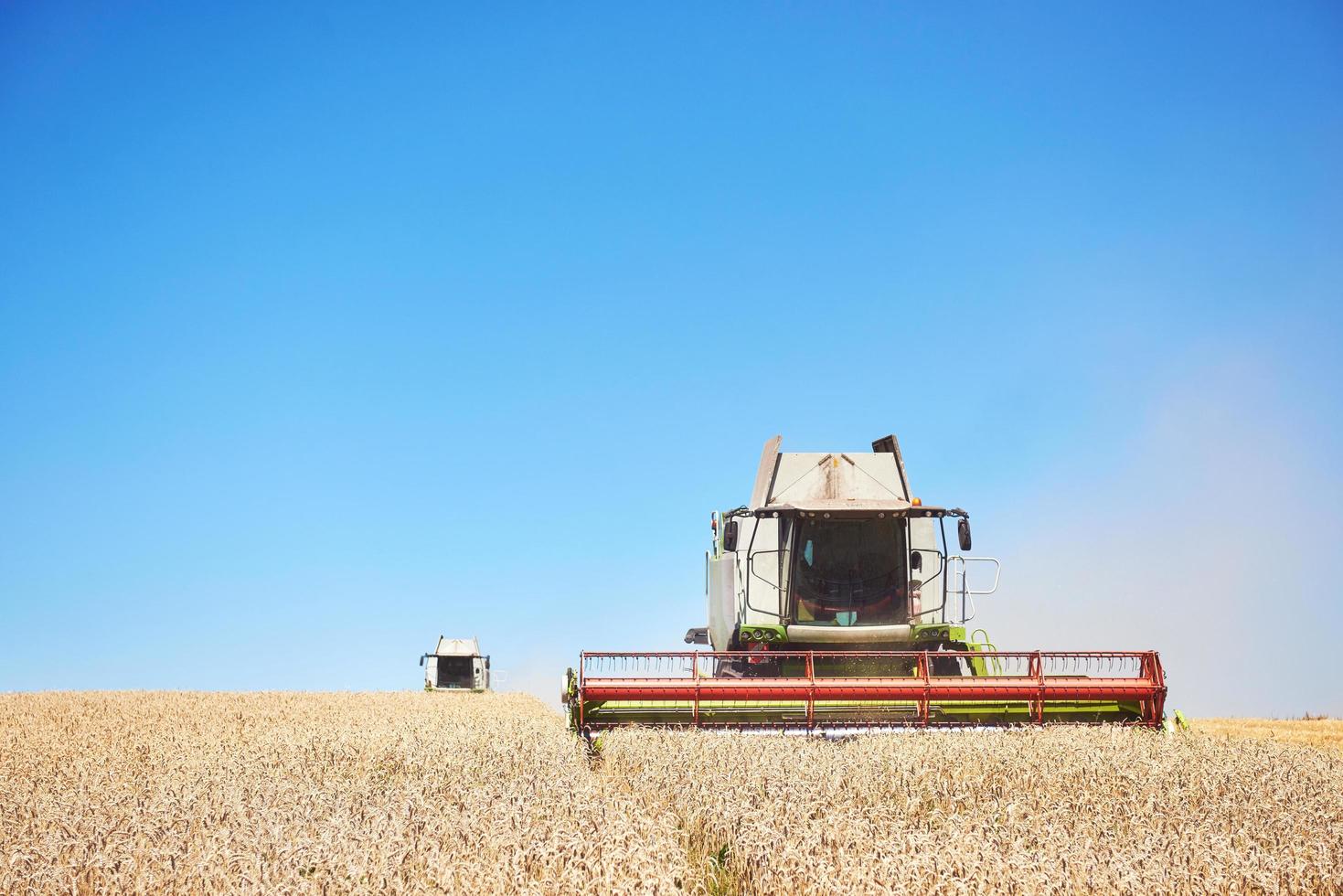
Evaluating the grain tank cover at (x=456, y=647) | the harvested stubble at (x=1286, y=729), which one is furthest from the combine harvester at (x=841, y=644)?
the grain tank cover at (x=456, y=647)

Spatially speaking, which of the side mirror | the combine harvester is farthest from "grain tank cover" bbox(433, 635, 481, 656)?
the side mirror

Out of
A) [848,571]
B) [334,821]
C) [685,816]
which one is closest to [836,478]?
[848,571]

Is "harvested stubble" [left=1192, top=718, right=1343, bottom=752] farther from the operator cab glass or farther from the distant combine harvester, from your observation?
the distant combine harvester

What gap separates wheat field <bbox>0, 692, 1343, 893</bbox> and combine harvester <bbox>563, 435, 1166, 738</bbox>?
716mm

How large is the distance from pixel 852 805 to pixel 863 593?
653 cm

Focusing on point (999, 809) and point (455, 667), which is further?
point (455, 667)

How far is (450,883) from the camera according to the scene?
12.2 feet

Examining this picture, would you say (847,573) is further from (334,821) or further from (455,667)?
(455,667)

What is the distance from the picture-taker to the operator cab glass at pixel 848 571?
11.9m

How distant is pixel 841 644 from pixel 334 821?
310 inches

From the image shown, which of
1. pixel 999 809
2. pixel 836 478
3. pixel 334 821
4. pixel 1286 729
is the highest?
pixel 836 478

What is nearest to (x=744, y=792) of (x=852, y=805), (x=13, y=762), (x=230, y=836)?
(x=852, y=805)

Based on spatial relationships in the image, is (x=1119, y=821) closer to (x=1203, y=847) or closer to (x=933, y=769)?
(x=1203, y=847)

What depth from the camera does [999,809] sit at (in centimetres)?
561
